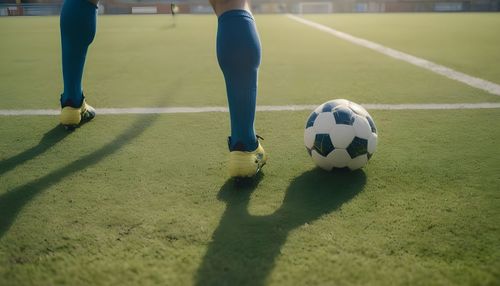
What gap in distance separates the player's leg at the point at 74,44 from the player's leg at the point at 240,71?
1.05 meters

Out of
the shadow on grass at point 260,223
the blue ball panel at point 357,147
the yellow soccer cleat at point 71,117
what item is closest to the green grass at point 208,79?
the yellow soccer cleat at point 71,117

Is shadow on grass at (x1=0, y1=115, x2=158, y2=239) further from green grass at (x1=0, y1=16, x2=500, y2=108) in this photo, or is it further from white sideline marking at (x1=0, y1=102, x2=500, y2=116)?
green grass at (x1=0, y1=16, x2=500, y2=108)

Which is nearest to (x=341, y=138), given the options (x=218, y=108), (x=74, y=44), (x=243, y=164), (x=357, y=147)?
(x=357, y=147)

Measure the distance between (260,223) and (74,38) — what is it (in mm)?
1744

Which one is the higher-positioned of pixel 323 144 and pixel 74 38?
pixel 74 38

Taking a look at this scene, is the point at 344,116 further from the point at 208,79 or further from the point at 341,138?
the point at 208,79

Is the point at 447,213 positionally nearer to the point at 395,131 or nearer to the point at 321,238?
the point at 321,238

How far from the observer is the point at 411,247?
1.26 metres

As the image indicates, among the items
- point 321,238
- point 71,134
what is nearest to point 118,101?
point 71,134

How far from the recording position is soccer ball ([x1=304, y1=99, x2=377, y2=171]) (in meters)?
1.80

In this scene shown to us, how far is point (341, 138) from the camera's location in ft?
5.96

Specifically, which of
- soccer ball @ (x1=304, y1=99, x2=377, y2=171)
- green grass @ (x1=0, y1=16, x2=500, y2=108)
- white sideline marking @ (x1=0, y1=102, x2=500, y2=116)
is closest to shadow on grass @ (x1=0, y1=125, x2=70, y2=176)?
white sideline marking @ (x1=0, y1=102, x2=500, y2=116)

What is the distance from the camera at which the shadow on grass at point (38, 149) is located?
1.95 m

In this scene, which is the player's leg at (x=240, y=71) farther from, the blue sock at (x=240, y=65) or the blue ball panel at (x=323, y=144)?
the blue ball panel at (x=323, y=144)
